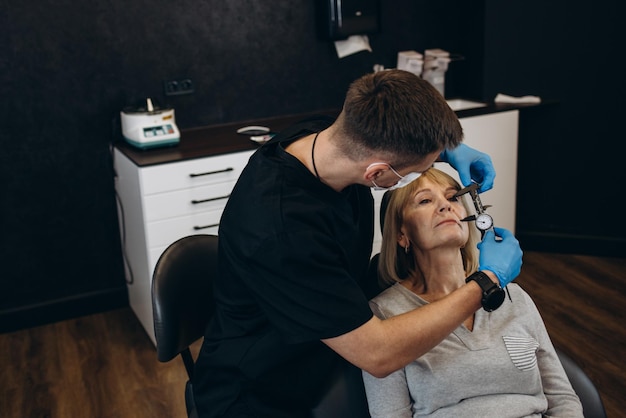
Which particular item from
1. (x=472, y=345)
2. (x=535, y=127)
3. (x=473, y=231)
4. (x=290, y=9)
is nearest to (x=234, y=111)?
(x=290, y=9)

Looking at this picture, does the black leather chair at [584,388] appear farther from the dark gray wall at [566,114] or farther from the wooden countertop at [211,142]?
the dark gray wall at [566,114]

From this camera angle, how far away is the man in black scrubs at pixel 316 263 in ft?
4.67

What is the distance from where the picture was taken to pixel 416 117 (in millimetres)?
1417

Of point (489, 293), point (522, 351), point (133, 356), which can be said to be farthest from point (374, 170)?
point (133, 356)

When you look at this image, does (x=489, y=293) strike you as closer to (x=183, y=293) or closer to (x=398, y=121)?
(x=398, y=121)

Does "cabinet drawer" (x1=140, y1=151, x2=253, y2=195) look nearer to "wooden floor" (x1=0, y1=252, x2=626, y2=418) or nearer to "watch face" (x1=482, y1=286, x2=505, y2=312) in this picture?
"wooden floor" (x1=0, y1=252, x2=626, y2=418)

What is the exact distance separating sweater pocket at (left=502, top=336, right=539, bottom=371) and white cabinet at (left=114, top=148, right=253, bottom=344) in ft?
5.03

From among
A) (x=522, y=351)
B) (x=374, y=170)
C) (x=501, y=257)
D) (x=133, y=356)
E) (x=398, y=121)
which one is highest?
(x=398, y=121)

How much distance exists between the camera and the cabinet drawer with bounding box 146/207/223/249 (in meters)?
2.89

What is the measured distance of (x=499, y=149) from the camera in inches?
140

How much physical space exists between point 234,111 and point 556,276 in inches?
67.3

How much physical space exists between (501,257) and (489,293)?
0.44 feet

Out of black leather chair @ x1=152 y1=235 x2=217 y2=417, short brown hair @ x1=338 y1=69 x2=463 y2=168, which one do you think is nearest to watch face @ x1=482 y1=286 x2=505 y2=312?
short brown hair @ x1=338 y1=69 x2=463 y2=168

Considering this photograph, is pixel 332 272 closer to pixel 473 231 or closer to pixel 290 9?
pixel 473 231
